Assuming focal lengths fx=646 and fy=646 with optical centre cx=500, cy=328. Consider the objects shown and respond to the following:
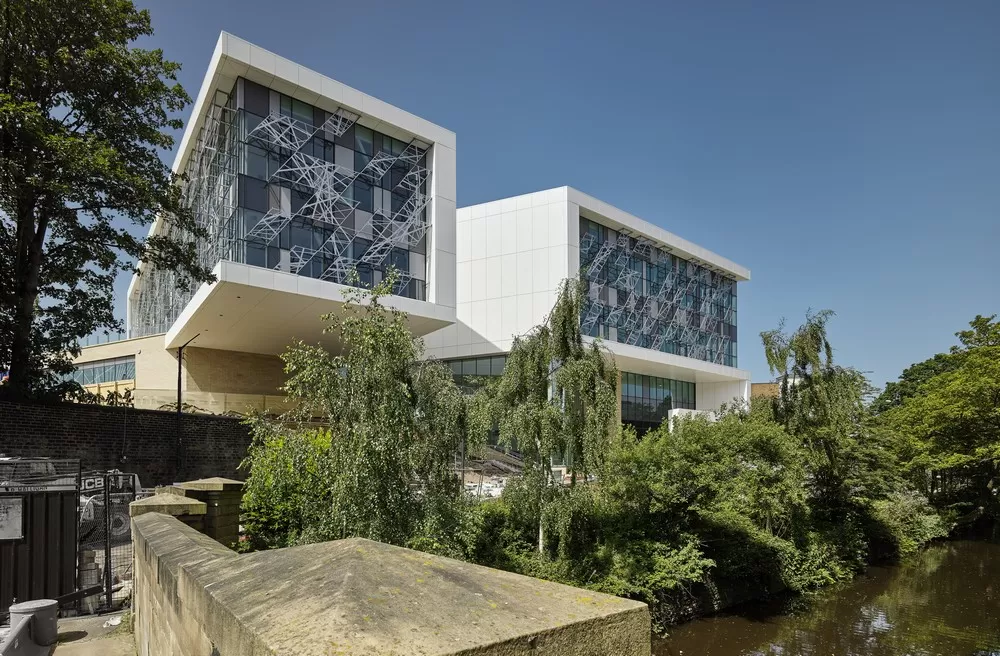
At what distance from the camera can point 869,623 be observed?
1450cm

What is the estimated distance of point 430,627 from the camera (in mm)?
1671

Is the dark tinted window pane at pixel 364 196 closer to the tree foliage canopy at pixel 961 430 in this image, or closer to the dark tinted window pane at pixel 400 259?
the dark tinted window pane at pixel 400 259

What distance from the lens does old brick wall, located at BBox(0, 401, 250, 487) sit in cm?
1681

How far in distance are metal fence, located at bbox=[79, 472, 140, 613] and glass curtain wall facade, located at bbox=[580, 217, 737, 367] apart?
2466cm

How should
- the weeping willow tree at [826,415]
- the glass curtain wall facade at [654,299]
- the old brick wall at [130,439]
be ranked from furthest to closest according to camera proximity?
1. the glass curtain wall facade at [654,299]
2. the weeping willow tree at [826,415]
3. the old brick wall at [130,439]

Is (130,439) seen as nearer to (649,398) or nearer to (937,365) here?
(649,398)

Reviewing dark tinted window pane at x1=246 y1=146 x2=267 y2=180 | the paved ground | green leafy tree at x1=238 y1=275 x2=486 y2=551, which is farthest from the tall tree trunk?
the paved ground

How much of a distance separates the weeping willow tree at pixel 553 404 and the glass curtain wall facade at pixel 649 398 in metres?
26.3

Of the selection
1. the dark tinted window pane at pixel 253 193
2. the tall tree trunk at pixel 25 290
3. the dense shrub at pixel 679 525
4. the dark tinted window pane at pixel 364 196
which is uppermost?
the dark tinted window pane at pixel 364 196

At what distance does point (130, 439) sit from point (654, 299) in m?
32.3

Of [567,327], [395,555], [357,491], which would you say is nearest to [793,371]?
[567,327]

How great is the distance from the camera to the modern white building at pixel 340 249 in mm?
24203

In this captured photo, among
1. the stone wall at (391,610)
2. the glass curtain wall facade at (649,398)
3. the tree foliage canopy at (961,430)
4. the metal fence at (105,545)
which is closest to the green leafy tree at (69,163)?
the metal fence at (105,545)

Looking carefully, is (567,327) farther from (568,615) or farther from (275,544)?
(568,615)
